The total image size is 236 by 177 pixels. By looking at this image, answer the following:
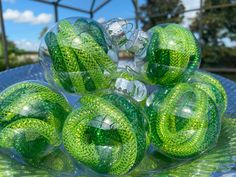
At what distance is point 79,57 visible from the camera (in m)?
0.82

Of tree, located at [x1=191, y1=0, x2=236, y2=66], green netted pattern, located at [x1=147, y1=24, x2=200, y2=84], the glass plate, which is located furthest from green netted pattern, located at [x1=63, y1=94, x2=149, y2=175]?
tree, located at [x1=191, y1=0, x2=236, y2=66]

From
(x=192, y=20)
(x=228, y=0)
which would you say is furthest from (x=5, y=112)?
(x=228, y=0)

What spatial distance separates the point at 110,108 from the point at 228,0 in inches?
208

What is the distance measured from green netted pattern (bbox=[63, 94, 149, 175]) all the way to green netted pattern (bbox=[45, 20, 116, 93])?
0.35 ft

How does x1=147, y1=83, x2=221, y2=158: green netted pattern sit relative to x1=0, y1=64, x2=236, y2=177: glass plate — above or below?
above

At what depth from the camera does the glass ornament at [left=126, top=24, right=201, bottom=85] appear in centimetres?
91

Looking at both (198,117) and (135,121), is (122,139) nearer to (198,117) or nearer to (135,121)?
(135,121)

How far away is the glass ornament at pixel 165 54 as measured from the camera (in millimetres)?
910

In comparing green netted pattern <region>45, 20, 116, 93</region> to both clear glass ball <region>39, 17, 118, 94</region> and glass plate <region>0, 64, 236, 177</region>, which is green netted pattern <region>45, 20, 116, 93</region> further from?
glass plate <region>0, 64, 236, 177</region>

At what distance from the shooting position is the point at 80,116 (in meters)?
0.74

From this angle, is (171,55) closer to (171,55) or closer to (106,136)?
(171,55)

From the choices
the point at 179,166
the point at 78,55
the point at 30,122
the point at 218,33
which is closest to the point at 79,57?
the point at 78,55

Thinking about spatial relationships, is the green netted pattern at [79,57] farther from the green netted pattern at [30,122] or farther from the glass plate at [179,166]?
the glass plate at [179,166]

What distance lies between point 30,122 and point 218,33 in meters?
5.62
